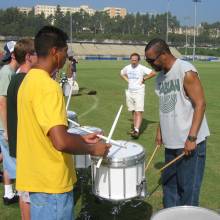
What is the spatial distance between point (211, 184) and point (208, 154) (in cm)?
183

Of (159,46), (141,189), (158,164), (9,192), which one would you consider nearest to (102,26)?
(158,164)

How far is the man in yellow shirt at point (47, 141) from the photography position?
2842 millimetres

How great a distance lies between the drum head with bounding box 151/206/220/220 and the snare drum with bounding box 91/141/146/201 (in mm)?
1191

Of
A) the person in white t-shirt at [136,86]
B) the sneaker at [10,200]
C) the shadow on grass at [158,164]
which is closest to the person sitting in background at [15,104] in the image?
the sneaker at [10,200]

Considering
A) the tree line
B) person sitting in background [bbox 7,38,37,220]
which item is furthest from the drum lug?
the tree line

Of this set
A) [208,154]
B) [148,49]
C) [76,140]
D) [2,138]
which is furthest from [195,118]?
[208,154]

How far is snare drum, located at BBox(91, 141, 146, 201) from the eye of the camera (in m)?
3.91

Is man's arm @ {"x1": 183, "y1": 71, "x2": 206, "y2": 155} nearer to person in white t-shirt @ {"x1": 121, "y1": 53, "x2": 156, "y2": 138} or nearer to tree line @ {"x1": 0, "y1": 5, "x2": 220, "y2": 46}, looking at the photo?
person in white t-shirt @ {"x1": 121, "y1": 53, "x2": 156, "y2": 138}

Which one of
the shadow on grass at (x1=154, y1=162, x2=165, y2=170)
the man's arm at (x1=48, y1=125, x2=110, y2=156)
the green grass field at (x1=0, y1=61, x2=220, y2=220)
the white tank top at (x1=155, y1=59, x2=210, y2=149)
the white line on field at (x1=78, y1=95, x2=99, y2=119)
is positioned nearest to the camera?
the man's arm at (x1=48, y1=125, x2=110, y2=156)

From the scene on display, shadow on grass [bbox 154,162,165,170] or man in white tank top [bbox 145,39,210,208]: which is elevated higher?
man in white tank top [bbox 145,39,210,208]

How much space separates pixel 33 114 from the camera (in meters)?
2.97

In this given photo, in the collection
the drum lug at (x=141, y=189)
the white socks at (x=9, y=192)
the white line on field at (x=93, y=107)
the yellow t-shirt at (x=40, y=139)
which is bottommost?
the white line on field at (x=93, y=107)

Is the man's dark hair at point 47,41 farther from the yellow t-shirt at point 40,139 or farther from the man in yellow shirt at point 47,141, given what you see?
the yellow t-shirt at point 40,139

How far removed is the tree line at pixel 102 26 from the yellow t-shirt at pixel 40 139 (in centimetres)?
11804
